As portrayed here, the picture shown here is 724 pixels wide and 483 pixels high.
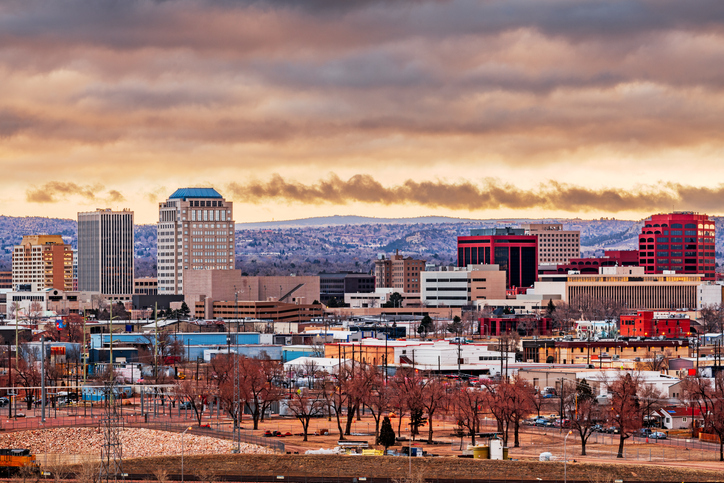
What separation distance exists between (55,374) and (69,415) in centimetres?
2829

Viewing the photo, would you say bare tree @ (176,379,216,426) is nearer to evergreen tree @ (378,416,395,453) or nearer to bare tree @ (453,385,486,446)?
evergreen tree @ (378,416,395,453)

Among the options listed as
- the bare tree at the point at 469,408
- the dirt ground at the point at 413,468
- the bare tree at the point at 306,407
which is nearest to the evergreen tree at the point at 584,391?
the bare tree at the point at 469,408

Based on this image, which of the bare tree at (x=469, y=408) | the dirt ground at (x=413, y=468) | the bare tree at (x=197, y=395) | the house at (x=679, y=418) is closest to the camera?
the dirt ground at (x=413, y=468)

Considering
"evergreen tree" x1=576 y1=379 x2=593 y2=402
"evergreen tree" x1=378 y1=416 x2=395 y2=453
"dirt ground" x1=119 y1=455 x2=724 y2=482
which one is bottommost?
"dirt ground" x1=119 y1=455 x2=724 y2=482

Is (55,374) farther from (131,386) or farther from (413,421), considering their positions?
(413,421)

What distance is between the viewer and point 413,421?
101750 millimetres

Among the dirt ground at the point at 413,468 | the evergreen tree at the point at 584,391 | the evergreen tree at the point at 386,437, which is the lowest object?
the dirt ground at the point at 413,468

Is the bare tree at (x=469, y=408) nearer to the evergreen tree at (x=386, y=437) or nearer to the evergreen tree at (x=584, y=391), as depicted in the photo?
the evergreen tree at (x=386, y=437)

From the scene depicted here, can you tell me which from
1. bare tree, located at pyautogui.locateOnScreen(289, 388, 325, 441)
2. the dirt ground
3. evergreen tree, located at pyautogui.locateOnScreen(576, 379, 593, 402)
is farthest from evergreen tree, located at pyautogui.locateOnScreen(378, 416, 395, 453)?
evergreen tree, located at pyautogui.locateOnScreen(576, 379, 593, 402)

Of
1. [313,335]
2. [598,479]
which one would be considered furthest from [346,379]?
[313,335]

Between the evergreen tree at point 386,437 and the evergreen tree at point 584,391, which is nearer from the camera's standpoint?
the evergreen tree at point 386,437

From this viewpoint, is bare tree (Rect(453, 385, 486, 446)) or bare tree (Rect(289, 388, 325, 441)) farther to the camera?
bare tree (Rect(289, 388, 325, 441))

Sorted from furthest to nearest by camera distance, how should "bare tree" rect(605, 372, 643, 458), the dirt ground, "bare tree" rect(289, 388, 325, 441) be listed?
"bare tree" rect(289, 388, 325, 441), "bare tree" rect(605, 372, 643, 458), the dirt ground

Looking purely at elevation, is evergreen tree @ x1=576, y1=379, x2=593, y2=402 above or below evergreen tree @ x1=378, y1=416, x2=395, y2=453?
above
